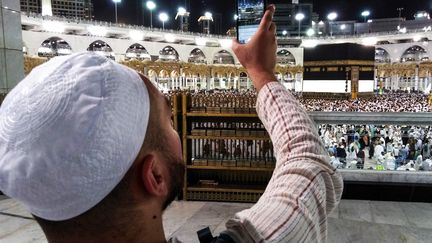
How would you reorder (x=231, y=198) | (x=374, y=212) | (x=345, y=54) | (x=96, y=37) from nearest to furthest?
(x=374, y=212) < (x=231, y=198) < (x=345, y=54) < (x=96, y=37)

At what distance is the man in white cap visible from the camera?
653 millimetres

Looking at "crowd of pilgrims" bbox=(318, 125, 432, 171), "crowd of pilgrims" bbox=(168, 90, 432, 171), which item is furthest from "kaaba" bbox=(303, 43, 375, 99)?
"crowd of pilgrims" bbox=(318, 125, 432, 171)

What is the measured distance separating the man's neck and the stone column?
7497 mm

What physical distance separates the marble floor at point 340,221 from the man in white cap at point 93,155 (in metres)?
3.07

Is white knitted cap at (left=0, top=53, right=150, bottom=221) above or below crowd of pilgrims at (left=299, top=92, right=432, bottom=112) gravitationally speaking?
above

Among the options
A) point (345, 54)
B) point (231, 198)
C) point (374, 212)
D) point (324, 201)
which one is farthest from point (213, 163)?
point (345, 54)

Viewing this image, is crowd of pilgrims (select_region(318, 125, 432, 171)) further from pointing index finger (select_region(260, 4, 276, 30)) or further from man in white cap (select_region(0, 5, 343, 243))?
man in white cap (select_region(0, 5, 343, 243))

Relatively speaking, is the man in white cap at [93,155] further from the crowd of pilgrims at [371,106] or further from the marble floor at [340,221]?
the crowd of pilgrims at [371,106]

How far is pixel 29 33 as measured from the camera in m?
37.5

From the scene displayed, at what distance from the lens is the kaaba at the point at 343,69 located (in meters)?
33.5

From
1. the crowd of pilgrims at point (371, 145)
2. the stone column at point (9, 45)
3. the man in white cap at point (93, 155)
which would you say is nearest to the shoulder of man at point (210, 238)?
the man in white cap at point (93, 155)

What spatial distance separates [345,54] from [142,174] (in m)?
35.2

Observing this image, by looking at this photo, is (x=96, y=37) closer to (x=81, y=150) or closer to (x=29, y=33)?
(x=29, y=33)

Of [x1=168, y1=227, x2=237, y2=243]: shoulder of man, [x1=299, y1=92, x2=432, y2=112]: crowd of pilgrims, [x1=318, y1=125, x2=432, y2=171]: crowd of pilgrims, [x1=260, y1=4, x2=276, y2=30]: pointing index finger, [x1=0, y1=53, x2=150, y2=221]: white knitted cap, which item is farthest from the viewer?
[x1=299, y1=92, x2=432, y2=112]: crowd of pilgrims
